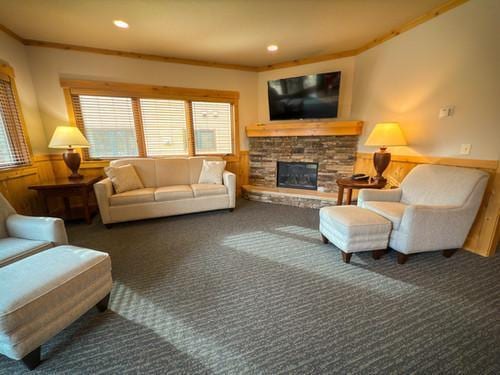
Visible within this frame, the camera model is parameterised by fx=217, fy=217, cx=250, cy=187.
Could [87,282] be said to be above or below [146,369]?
above

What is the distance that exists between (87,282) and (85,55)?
3.57 metres

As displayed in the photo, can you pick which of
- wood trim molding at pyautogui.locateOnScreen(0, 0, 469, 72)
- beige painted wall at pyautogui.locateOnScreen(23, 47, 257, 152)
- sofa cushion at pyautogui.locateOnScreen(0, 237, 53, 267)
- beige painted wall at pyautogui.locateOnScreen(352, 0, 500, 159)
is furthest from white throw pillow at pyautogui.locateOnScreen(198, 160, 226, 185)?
beige painted wall at pyautogui.locateOnScreen(352, 0, 500, 159)

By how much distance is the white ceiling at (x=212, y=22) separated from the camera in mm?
2260

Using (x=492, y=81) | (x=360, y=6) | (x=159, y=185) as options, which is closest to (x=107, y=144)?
(x=159, y=185)

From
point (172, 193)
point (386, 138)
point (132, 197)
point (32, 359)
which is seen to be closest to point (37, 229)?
point (32, 359)

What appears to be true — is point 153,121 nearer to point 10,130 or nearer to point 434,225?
point 10,130

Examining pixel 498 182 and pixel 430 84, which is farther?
pixel 430 84

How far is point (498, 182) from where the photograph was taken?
2062mm

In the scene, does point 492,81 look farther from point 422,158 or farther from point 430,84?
point 422,158

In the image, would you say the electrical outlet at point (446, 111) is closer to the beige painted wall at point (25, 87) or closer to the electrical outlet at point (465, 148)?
the electrical outlet at point (465, 148)

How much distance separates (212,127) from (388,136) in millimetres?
2963

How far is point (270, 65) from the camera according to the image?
13.6 ft

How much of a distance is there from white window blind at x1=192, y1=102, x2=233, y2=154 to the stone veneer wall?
544mm

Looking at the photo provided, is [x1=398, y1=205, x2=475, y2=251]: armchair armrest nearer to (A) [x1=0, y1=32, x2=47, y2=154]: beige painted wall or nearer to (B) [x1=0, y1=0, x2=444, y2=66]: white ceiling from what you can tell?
(B) [x1=0, y1=0, x2=444, y2=66]: white ceiling
